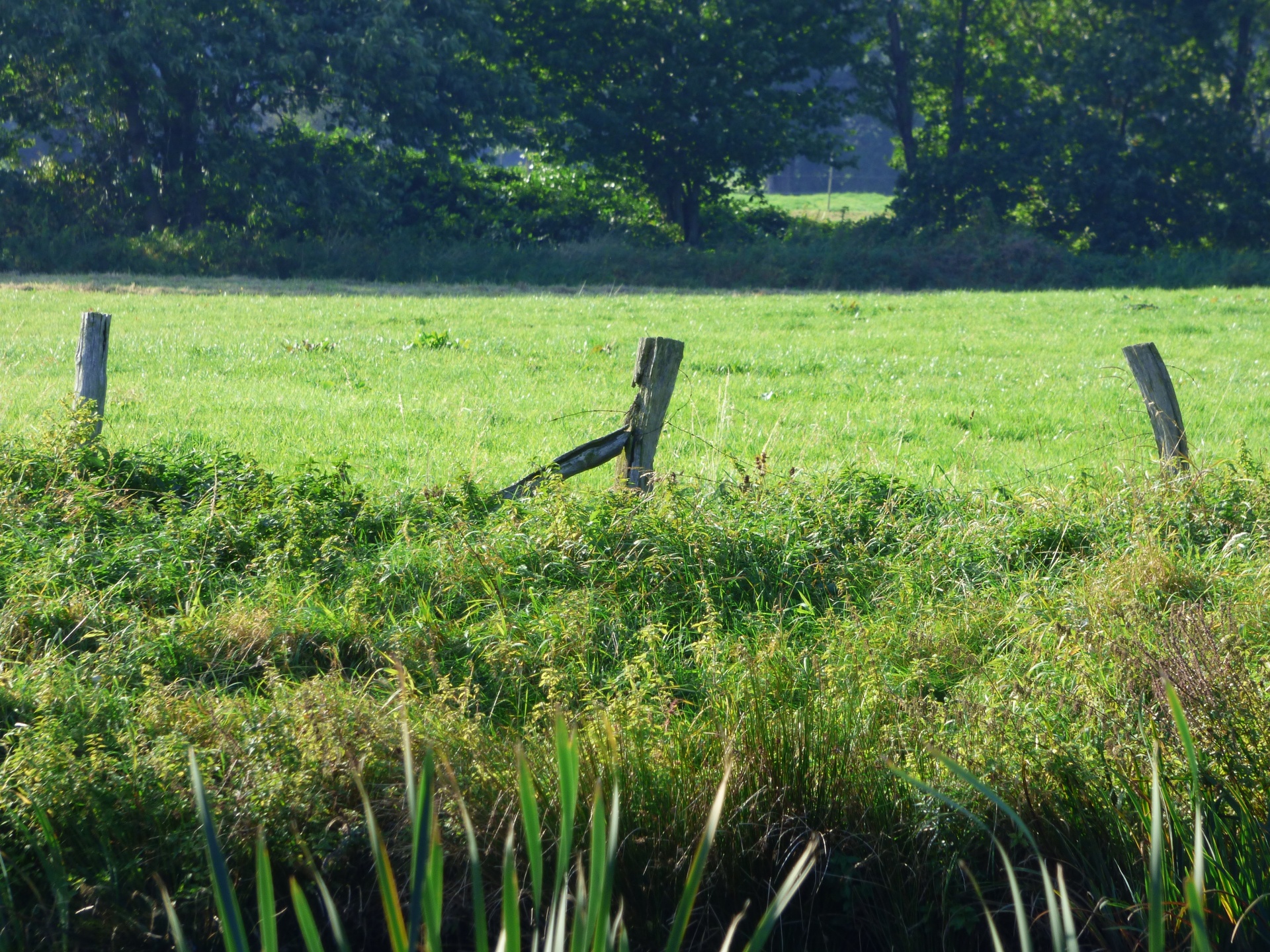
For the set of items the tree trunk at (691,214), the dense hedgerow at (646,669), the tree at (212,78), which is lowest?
the dense hedgerow at (646,669)

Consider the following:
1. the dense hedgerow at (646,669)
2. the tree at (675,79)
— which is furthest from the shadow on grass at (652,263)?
the dense hedgerow at (646,669)

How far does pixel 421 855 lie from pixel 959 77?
127ft

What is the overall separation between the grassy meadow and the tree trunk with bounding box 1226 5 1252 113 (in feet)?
99.2

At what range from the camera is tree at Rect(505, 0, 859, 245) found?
32.3 metres

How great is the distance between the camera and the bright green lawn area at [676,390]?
7.59 metres

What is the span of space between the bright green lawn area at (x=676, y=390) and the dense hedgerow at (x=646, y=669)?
91 centimetres

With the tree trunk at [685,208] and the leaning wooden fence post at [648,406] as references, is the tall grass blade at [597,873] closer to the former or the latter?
the leaning wooden fence post at [648,406]

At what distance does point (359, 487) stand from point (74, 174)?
2659 centimetres

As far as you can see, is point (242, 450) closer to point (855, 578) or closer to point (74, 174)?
point (855, 578)

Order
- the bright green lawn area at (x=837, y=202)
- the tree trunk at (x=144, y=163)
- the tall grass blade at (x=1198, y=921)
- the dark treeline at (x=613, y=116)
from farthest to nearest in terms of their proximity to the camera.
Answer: the bright green lawn area at (x=837, y=202)
the tree trunk at (x=144, y=163)
the dark treeline at (x=613, y=116)
the tall grass blade at (x=1198, y=921)

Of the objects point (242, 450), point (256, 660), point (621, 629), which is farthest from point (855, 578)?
point (242, 450)

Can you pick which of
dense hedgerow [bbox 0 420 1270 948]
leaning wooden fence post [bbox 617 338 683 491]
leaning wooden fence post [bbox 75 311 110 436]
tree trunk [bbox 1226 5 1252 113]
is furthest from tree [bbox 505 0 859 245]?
dense hedgerow [bbox 0 420 1270 948]

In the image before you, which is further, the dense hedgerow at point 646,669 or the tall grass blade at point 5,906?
the dense hedgerow at point 646,669

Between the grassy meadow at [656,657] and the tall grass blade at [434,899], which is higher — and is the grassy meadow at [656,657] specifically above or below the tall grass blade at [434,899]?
below
